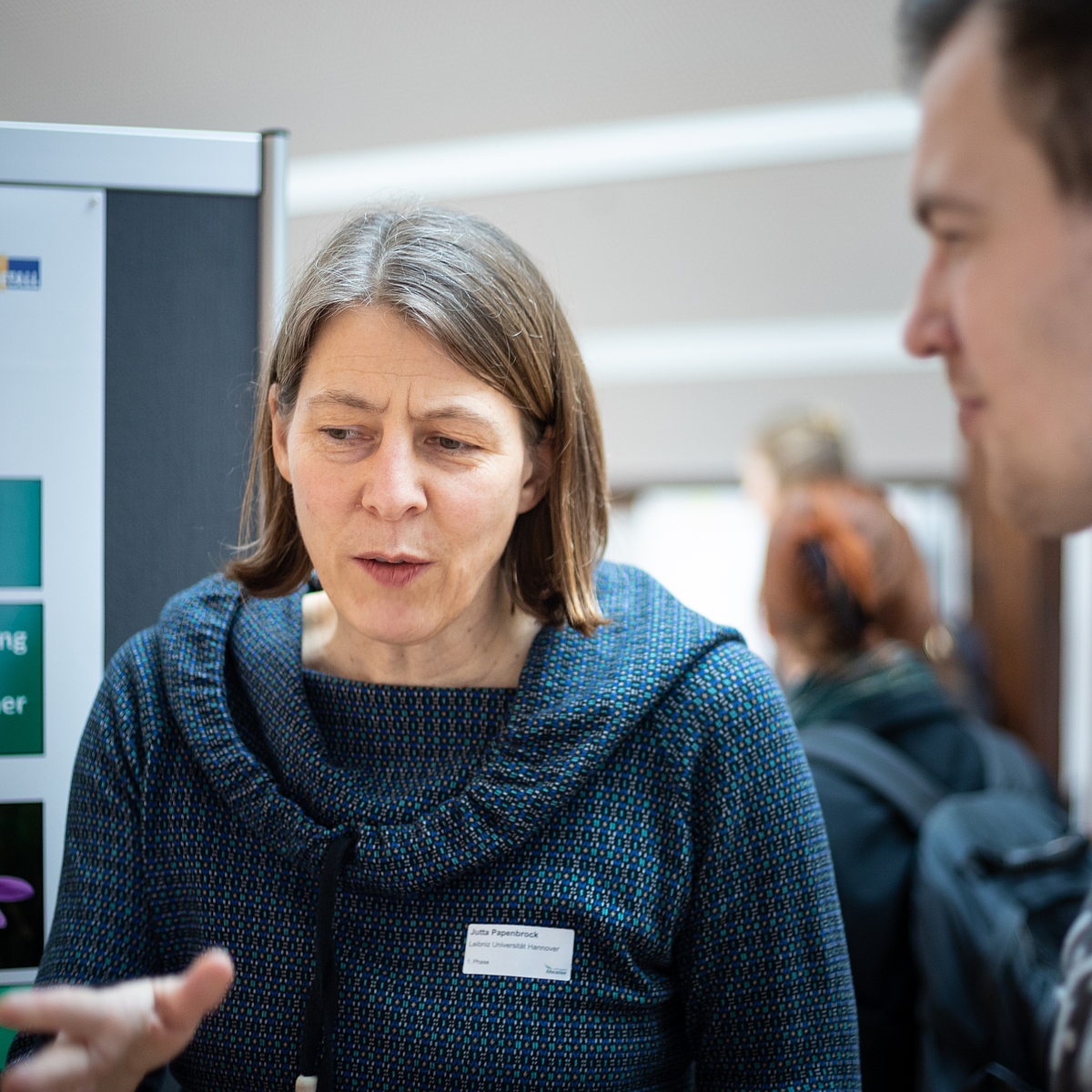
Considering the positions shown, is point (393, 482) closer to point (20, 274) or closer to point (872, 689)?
point (20, 274)

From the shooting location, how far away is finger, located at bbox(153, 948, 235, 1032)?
31.6 inches

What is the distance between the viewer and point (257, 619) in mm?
1303

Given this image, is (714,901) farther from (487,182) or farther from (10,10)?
(487,182)

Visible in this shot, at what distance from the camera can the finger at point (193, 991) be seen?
2.63ft

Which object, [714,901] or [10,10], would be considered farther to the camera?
[10,10]

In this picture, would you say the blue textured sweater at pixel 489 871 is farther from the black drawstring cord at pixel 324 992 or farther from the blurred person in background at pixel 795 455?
the blurred person in background at pixel 795 455

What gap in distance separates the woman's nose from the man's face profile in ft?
1.80

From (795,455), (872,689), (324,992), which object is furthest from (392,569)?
(795,455)

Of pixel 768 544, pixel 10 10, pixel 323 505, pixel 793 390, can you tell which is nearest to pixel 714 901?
pixel 323 505

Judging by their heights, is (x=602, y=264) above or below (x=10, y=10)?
above

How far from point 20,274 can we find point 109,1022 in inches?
34.9

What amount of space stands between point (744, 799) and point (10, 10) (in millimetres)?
1244

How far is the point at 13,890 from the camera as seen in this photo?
4.19ft

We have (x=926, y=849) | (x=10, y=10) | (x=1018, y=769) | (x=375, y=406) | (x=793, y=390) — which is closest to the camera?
(x=375, y=406)
